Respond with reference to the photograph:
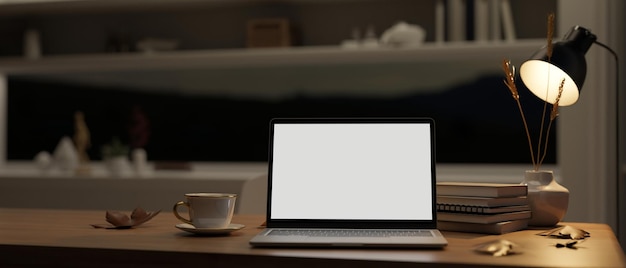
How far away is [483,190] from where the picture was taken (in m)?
1.49

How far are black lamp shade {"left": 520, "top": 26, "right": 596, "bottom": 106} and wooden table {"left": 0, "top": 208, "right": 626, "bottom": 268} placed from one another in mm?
389

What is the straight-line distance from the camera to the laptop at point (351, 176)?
1.42 metres

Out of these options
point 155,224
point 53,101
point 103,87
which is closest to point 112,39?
point 103,87

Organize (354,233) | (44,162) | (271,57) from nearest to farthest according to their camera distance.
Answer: (354,233), (271,57), (44,162)

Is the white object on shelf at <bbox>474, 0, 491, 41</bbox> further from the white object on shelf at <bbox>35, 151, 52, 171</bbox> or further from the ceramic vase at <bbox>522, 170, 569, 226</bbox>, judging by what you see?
the white object on shelf at <bbox>35, 151, 52, 171</bbox>

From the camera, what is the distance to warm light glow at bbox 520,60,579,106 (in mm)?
1733

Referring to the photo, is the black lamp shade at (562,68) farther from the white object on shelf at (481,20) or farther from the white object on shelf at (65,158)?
the white object on shelf at (65,158)

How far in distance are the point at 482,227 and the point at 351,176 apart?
28 centimetres

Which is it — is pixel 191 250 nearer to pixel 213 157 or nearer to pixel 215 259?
pixel 215 259

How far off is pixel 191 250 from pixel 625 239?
85.9 inches

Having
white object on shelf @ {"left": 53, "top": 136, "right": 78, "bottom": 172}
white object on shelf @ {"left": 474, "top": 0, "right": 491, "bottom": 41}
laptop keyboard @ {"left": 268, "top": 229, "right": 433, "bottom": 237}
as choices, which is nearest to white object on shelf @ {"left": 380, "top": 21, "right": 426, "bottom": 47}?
white object on shelf @ {"left": 474, "top": 0, "right": 491, "bottom": 41}

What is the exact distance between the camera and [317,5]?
13.1 ft

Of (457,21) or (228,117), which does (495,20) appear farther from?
(228,117)

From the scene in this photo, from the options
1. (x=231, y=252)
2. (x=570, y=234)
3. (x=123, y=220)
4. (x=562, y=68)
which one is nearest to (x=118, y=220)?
(x=123, y=220)
